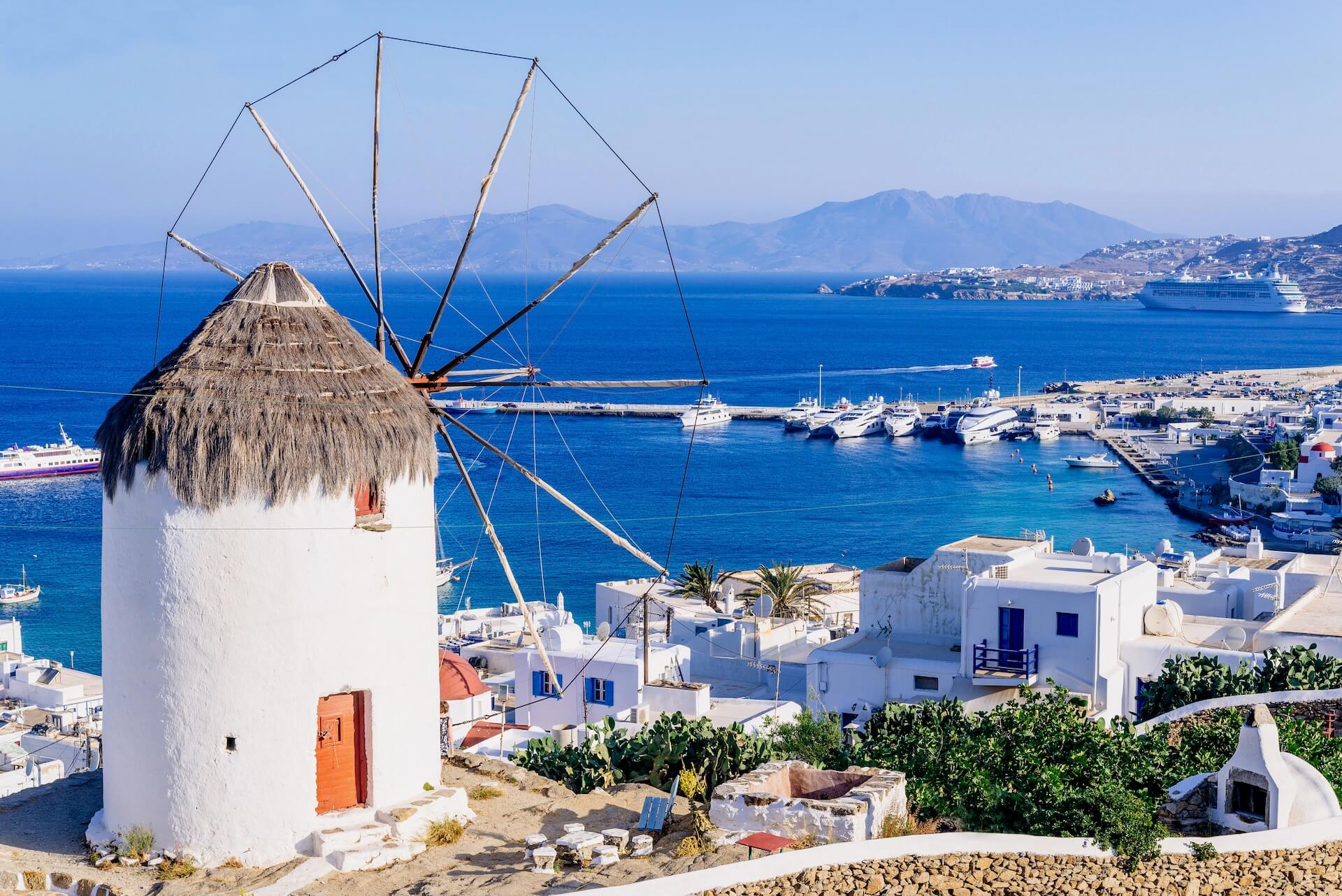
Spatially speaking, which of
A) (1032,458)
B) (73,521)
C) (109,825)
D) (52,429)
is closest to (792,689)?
(109,825)

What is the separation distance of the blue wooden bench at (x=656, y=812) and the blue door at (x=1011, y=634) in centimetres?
1044

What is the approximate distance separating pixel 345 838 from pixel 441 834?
797 millimetres

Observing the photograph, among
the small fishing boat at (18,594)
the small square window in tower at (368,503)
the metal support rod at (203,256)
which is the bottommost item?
the small fishing boat at (18,594)

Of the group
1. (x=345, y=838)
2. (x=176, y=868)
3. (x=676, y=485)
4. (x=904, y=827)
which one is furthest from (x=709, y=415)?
(x=904, y=827)

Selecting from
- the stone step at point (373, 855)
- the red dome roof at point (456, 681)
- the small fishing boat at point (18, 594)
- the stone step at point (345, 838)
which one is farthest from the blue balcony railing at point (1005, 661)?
the small fishing boat at point (18, 594)

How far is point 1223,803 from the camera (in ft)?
38.7

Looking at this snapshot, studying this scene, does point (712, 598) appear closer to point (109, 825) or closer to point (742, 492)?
point (109, 825)

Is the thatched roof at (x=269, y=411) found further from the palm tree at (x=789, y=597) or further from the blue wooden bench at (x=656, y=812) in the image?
the palm tree at (x=789, y=597)

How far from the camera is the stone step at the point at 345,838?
11.2m

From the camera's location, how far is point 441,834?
461 inches

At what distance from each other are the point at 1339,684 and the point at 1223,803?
19.1ft

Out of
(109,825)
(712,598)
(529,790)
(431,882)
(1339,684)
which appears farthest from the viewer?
(712,598)

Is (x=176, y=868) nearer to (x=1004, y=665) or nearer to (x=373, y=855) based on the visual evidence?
(x=373, y=855)

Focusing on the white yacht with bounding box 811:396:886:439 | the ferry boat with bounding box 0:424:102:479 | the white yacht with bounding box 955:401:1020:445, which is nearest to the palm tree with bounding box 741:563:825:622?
the ferry boat with bounding box 0:424:102:479
